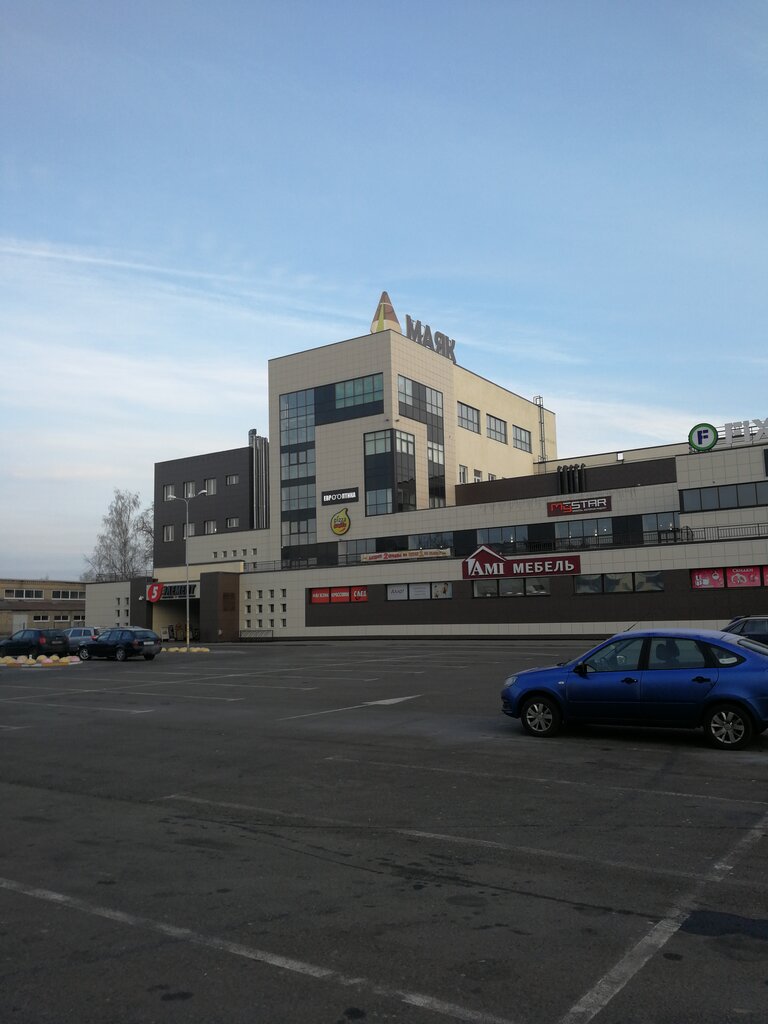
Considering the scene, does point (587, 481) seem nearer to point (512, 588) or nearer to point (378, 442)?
point (512, 588)

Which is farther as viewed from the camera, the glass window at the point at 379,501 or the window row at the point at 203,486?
the window row at the point at 203,486

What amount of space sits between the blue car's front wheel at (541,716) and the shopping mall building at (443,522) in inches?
1400

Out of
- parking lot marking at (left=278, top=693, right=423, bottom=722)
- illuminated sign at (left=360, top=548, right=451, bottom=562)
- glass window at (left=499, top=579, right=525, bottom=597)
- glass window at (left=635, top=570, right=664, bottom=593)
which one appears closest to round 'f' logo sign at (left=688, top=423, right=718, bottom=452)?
glass window at (left=635, top=570, right=664, bottom=593)

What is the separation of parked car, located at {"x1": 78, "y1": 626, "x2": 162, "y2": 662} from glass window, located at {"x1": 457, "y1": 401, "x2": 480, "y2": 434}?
125 ft

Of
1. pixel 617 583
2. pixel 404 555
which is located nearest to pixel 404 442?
pixel 404 555

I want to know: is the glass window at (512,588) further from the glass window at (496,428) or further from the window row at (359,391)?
the glass window at (496,428)

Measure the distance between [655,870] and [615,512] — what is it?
46.9 m

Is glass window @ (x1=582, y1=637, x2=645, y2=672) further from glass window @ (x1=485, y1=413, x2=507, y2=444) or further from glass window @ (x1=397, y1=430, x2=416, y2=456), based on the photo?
glass window @ (x1=485, y1=413, x2=507, y2=444)

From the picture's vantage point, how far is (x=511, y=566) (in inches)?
2071

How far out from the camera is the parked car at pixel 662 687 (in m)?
11.0

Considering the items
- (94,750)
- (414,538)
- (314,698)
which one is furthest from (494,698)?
(414,538)

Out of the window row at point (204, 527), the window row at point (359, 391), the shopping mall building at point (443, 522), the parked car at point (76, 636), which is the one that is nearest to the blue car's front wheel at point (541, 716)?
the shopping mall building at point (443, 522)

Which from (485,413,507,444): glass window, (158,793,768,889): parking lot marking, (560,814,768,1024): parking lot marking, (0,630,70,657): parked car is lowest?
(0,630,70,657): parked car

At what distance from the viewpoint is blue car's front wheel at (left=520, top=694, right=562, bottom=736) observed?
12.4 metres
